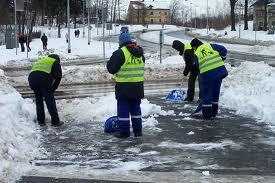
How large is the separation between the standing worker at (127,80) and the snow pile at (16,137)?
1.58m

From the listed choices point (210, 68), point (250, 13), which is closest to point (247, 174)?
point (210, 68)

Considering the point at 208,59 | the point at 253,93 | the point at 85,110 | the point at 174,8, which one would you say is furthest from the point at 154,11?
the point at 208,59

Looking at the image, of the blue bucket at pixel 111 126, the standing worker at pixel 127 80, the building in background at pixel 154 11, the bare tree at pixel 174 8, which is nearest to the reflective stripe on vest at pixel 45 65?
the blue bucket at pixel 111 126

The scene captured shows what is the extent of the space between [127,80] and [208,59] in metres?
2.52

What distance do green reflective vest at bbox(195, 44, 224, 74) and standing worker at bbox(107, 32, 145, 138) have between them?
2.15m

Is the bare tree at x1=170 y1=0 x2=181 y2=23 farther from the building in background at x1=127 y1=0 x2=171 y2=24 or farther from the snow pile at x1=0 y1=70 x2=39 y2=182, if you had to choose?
the snow pile at x1=0 y1=70 x2=39 y2=182

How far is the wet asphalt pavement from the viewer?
6973mm

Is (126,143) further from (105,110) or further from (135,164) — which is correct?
(105,110)

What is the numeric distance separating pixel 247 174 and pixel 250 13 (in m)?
120

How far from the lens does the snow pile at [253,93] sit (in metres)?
10.9

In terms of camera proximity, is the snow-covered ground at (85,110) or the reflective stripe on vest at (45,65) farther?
the reflective stripe on vest at (45,65)

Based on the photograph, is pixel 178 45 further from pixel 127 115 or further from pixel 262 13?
pixel 262 13

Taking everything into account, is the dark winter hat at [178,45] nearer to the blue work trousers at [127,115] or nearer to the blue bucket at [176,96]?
the blue bucket at [176,96]

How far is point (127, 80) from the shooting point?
874 centimetres
